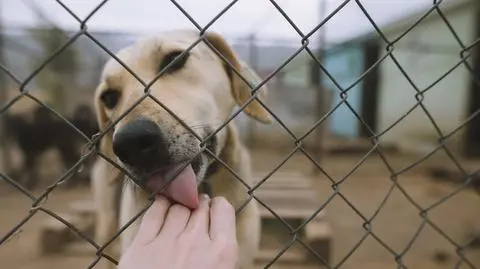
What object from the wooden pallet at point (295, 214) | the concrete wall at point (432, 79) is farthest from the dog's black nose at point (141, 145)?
the concrete wall at point (432, 79)

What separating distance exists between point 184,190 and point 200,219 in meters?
0.09

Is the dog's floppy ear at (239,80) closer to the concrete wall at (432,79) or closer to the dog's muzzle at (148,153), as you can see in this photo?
the dog's muzzle at (148,153)

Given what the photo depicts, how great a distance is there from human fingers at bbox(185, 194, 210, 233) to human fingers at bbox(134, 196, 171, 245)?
0.17 ft

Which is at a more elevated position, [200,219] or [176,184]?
[176,184]

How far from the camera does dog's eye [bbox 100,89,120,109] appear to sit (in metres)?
1.46

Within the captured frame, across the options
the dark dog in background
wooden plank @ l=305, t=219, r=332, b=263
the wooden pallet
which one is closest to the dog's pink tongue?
the wooden pallet

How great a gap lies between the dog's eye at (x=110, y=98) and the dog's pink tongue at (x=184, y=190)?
72 cm

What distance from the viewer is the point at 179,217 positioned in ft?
2.42

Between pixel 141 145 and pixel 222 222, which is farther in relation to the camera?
pixel 141 145

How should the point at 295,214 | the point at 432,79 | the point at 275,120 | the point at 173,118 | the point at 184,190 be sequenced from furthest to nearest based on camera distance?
the point at 432,79
the point at 295,214
the point at 275,120
the point at 173,118
the point at 184,190

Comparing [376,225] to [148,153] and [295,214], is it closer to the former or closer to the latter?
[295,214]

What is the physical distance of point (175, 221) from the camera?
0.72m

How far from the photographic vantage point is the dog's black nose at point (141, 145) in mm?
904

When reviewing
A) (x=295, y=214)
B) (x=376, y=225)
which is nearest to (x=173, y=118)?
(x=295, y=214)
